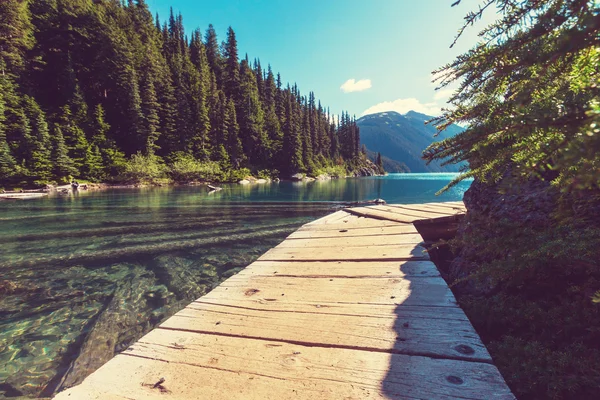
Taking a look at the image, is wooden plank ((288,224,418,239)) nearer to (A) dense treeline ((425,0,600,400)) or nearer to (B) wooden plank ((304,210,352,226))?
(B) wooden plank ((304,210,352,226))

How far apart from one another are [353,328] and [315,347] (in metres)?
0.28

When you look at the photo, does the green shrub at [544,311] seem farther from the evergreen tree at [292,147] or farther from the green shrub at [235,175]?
the evergreen tree at [292,147]

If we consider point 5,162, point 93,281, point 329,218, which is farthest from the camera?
point 5,162

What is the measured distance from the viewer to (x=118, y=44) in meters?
45.3

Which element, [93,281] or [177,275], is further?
[177,275]

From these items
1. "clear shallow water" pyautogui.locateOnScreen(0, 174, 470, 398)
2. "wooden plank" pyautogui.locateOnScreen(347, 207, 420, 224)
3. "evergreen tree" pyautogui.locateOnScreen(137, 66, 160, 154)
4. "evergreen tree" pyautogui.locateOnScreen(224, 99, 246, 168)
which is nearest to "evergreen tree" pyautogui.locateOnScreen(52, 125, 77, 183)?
"evergreen tree" pyautogui.locateOnScreen(137, 66, 160, 154)

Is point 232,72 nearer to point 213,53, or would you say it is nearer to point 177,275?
point 213,53

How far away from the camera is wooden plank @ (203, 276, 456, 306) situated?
→ 1880 millimetres

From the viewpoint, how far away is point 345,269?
2.60 metres

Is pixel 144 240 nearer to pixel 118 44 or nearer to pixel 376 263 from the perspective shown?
pixel 376 263

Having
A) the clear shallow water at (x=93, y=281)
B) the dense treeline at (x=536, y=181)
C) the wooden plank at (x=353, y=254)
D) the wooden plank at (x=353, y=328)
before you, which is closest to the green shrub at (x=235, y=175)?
the clear shallow water at (x=93, y=281)

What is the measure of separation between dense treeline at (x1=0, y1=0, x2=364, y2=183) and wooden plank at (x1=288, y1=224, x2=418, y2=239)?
3705 cm

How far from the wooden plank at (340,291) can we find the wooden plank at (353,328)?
147 millimetres

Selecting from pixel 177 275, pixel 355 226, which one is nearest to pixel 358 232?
pixel 355 226
